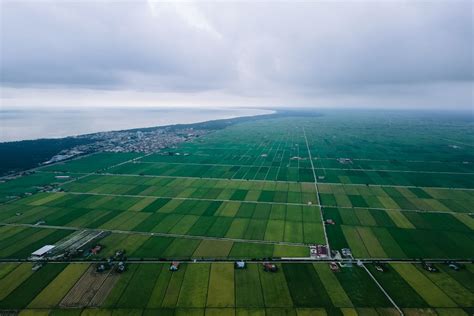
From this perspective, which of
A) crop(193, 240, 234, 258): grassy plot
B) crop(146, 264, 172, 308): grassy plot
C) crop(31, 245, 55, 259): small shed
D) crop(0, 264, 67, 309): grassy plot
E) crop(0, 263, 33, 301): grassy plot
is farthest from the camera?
crop(31, 245, 55, 259): small shed

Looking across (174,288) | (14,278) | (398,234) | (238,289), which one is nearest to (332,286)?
(238,289)

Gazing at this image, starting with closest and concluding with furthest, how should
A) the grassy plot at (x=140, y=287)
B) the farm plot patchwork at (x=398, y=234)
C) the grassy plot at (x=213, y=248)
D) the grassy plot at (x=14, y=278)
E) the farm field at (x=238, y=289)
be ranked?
the farm field at (x=238, y=289)
the grassy plot at (x=140, y=287)
the grassy plot at (x=14, y=278)
the grassy plot at (x=213, y=248)
the farm plot patchwork at (x=398, y=234)

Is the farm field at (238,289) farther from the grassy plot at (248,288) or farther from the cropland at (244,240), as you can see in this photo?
the cropland at (244,240)

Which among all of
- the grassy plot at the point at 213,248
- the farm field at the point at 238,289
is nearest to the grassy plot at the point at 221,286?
the farm field at the point at 238,289

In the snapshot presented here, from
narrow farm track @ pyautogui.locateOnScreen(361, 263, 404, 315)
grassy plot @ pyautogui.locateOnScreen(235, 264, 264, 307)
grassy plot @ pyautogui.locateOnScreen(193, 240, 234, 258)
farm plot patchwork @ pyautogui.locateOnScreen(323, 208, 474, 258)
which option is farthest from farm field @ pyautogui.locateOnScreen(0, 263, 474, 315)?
farm plot patchwork @ pyautogui.locateOnScreen(323, 208, 474, 258)

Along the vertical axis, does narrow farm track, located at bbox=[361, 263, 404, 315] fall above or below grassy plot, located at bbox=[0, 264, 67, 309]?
below

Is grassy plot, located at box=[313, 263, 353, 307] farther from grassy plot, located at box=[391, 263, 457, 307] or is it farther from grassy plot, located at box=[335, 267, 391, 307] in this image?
grassy plot, located at box=[391, 263, 457, 307]
